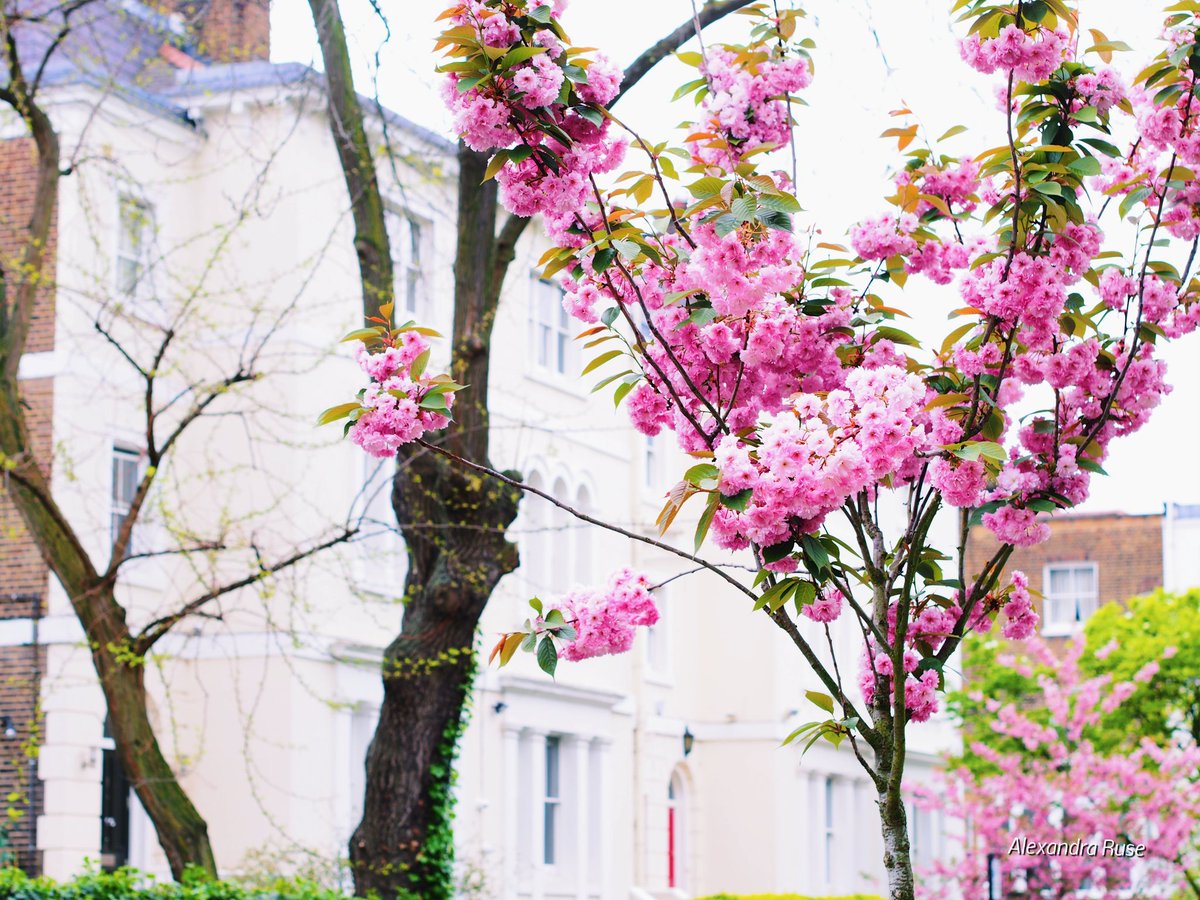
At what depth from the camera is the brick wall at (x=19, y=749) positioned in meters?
16.8

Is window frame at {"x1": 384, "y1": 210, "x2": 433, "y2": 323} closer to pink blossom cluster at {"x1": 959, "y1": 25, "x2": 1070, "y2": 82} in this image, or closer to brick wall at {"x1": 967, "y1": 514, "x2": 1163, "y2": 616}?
pink blossom cluster at {"x1": 959, "y1": 25, "x2": 1070, "y2": 82}

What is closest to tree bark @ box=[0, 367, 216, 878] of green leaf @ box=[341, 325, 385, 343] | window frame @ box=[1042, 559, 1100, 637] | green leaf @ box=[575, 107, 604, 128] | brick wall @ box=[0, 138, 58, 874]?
brick wall @ box=[0, 138, 58, 874]

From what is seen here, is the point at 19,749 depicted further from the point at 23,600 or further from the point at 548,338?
the point at 548,338

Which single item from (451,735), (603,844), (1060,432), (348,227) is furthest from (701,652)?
(1060,432)

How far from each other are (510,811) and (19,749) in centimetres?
634

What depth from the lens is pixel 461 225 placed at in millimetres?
10930

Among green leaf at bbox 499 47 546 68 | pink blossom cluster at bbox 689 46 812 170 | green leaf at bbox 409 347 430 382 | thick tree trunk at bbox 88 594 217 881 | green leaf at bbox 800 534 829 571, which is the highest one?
pink blossom cluster at bbox 689 46 812 170

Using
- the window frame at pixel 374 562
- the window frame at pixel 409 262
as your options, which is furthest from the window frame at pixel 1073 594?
the window frame at pixel 374 562

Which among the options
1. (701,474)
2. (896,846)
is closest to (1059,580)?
(896,846)

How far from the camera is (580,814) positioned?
891 inches

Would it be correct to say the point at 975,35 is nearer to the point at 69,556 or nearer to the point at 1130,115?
the point at 1130,115

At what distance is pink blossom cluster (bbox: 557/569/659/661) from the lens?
187 inches

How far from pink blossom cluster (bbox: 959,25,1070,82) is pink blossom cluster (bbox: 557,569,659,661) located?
1.86m

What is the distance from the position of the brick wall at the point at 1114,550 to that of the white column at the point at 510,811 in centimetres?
1749
